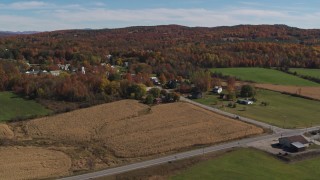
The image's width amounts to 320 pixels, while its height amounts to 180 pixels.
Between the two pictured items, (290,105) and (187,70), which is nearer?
(290,105)

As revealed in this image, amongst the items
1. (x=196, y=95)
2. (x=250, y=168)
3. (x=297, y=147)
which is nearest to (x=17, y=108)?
(x=196, y=95)

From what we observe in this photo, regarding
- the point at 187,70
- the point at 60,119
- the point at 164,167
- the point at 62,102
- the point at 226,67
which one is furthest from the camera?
the point at 226,67

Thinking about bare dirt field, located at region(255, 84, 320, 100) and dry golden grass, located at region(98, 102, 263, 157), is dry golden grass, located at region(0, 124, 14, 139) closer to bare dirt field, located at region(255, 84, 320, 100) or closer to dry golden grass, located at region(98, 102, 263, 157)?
dry golden grass, located at region(98, 102, 263, 157)

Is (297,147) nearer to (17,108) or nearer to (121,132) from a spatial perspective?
(121,132)

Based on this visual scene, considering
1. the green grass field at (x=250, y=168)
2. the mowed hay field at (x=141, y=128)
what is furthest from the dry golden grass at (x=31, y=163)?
the green grass field at (x=250, y=168)

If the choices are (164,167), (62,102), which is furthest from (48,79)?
(164,167)

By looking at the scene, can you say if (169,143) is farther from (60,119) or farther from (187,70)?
(187,70)
